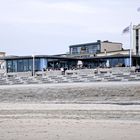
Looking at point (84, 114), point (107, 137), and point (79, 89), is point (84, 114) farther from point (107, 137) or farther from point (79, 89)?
point (79, 89)

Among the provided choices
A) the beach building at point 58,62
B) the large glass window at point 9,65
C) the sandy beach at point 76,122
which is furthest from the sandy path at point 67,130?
the large glass window at point 9,65

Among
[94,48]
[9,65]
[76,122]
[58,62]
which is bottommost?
[76,122]

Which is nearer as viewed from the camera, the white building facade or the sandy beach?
the sandy beach

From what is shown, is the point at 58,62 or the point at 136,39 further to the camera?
the point at 136,39

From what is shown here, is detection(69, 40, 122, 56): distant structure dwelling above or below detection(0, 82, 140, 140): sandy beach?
above

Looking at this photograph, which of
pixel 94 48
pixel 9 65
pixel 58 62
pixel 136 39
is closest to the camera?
pixel 9 65

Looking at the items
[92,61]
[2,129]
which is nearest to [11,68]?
[92,61]

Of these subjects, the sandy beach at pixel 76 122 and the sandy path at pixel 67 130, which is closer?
the sandy path at pixel 67 130

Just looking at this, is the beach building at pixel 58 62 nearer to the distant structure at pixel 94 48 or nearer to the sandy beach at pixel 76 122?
the distant structure at pixel 94 48

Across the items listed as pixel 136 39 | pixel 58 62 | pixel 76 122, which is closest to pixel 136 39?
pixel 136 39

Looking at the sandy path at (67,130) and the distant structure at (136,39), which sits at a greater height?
the distant structure at (136,39)

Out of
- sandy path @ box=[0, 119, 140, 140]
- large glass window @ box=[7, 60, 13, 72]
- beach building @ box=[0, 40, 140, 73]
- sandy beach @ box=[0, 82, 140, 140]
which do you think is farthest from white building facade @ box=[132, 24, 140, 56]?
sandy path @ box=[0, 119, 140, 140]

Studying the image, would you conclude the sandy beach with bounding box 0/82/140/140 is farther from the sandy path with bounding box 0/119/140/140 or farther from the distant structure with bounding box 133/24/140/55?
the distant structure with bounding box 133/24/140/55

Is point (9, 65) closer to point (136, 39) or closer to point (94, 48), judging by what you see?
point (136, 39)
